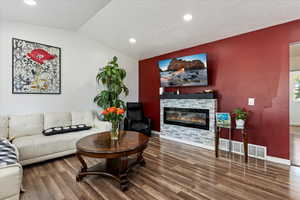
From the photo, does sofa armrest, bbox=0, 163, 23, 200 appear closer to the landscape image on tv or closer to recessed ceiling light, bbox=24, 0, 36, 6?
recessed ceiling light, bbox=24, 0, 36, 6

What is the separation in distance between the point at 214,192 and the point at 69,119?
3346 millimetres

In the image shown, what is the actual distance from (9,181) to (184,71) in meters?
3.64

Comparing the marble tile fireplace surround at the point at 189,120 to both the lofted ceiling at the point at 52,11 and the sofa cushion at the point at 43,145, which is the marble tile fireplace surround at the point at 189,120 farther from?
the lofted ceiling at the point at 52,11

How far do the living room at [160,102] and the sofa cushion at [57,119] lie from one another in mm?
20

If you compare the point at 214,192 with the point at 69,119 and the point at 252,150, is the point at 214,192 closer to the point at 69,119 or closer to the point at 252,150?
the point at 252,150

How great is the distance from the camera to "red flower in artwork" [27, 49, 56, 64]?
3320 millimetres

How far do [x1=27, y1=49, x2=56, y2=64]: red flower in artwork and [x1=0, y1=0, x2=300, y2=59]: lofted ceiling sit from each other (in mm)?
616

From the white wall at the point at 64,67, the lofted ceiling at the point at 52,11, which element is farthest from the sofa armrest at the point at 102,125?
the lofted ceiling at the point at 52,11

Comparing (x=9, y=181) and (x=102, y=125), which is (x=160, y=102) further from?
(x=9, y=181)

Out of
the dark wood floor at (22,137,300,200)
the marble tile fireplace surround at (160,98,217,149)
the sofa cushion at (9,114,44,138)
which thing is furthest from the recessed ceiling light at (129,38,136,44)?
the dark wood floor at (22,137,300,200)

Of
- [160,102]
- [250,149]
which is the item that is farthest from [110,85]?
[250,149]

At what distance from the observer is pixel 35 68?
11.0 feet

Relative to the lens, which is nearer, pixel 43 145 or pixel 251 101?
pixel 43 145

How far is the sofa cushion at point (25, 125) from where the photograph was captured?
2911 millimetres
